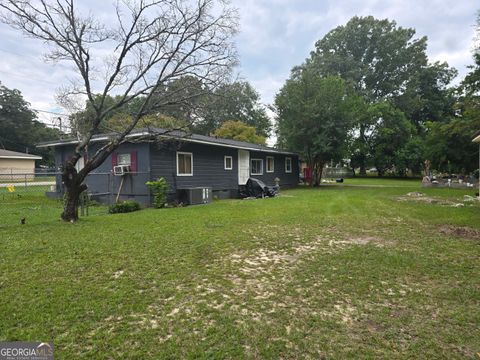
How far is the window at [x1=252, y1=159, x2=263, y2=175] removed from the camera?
57.6ft

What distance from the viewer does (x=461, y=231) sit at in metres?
6.18

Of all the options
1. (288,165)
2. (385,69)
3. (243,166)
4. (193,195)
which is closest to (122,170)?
(193,195)

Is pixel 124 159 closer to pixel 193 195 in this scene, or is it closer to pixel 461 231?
pixel 193 195

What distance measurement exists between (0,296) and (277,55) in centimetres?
1486

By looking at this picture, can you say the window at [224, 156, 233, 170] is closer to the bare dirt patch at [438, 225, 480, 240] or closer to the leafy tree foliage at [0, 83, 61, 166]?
the bare dirt patch at [438, 225, 480, 240]

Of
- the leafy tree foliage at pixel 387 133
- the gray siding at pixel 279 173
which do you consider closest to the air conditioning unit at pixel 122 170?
the gray siding at pixel 279 173

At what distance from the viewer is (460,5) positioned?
1016cm

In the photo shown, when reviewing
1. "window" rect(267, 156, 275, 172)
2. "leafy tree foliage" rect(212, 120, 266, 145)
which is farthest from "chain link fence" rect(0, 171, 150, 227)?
"leafy tree foliage" rect(212, 120, 266, 145)

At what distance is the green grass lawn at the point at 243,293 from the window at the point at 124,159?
18.8ft

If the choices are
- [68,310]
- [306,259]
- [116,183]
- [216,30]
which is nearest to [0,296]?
[68,310]

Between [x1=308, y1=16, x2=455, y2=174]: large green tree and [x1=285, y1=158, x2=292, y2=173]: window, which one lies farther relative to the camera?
[x1=308, y1=16, x2=455, y2=174]: large green tree

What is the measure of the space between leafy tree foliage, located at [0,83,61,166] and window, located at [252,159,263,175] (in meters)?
30.2

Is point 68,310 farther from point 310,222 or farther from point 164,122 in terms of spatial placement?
point 164,122

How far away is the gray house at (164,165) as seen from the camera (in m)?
11.0
